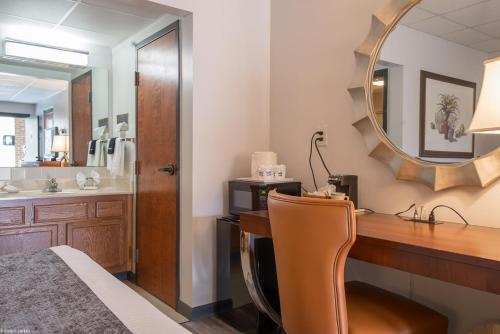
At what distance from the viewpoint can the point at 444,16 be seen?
182 centimetres

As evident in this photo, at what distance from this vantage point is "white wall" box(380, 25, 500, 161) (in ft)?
5.79

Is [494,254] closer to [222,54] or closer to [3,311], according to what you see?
[3,311]

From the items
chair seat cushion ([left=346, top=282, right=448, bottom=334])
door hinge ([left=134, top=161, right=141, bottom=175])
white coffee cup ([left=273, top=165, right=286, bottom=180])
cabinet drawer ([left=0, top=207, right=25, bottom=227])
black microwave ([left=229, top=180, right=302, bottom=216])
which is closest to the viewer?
chair seat cushion ([left=346, top=282, right=448, bottom=334])

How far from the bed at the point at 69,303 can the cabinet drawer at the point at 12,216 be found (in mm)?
1502

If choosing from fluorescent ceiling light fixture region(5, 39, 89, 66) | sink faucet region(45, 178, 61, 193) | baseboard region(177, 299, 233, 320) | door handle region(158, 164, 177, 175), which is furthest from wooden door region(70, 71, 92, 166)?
baseboard region(177, 299, 233, 320)

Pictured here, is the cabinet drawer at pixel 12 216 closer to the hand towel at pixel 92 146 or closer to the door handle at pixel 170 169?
the hand towel at pixel 92 146

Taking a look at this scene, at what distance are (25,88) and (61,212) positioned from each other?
44.6 inches

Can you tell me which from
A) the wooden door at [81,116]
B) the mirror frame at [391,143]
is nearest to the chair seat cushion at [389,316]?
the mirror frame at [391,143]

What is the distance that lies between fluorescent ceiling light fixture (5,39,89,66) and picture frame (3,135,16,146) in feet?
2.20

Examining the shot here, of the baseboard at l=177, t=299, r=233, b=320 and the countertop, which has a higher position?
the countertop

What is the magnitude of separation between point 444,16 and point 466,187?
0.81m

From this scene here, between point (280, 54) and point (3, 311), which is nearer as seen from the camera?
point (3, 311)

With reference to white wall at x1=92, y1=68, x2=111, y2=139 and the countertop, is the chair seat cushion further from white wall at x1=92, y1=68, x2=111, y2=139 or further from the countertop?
white wall at x1=92, y1=68, x2=111, y2=139

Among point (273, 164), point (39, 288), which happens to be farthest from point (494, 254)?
point (273, 164)
